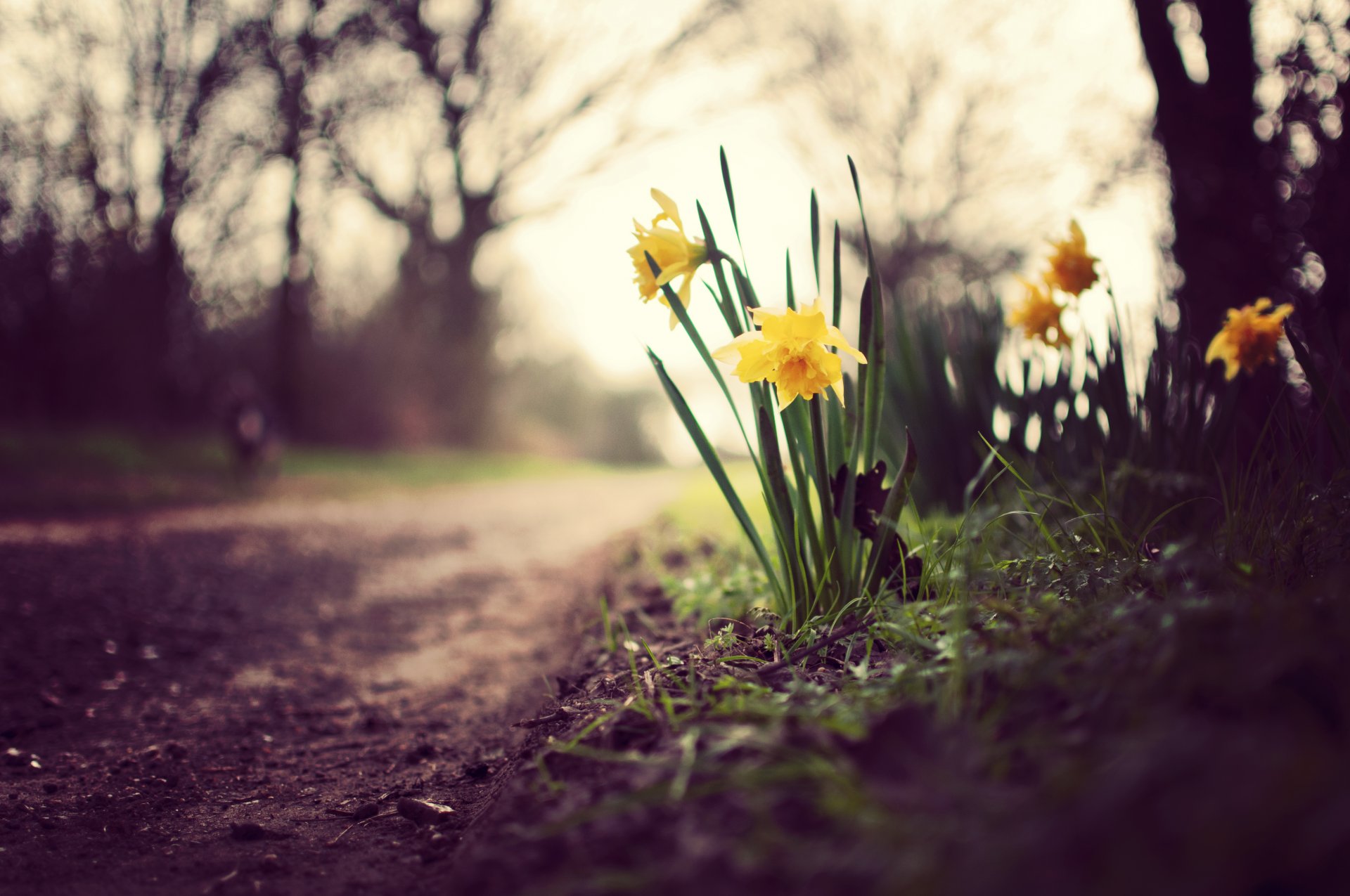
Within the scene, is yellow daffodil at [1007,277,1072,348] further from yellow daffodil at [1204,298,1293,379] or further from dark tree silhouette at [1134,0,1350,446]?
dark tree silhouette at [1134,0,1350,446]

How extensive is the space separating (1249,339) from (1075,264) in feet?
1.72

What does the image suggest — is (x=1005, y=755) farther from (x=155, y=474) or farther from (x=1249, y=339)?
(x=155, y=474)

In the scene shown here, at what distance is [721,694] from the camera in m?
1.26

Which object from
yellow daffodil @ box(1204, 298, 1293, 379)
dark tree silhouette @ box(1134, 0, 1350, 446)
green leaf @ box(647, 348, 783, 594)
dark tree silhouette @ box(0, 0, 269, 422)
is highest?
dark tree silhouette @ box(0, 0, 269, 422)

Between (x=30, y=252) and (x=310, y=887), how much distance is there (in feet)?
37.5

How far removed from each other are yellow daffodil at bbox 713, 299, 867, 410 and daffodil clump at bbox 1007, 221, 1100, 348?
122 cm

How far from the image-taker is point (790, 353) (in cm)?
149

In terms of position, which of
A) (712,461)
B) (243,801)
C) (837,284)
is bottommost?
(243,801)

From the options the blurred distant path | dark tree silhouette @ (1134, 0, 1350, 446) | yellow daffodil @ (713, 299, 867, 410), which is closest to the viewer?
yellow daffodil @ (713, 299, 867, 410)

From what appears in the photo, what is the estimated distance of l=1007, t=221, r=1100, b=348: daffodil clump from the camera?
2309 millimetres

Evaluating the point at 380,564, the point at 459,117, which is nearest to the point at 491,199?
the point at 459,117

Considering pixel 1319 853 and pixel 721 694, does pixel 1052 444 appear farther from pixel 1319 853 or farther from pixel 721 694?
pixel 1319 853

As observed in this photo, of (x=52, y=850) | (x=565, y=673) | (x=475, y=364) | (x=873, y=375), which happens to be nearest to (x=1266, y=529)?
(x=873, y=375)

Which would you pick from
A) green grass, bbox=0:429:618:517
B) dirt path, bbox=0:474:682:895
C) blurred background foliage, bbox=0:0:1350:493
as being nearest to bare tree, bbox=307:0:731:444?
blurred background foliage, bbox=0:0:1350:493
